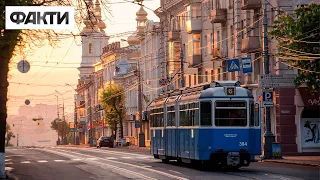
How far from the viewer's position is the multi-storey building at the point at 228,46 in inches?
2162

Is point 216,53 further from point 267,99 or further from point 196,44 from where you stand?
point 267,99

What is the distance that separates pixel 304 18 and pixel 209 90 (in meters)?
11.9

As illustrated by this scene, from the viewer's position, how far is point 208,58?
73062 millimetres

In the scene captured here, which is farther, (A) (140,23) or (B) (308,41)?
(A) (140,23)

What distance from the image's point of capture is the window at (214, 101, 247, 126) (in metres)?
34.7

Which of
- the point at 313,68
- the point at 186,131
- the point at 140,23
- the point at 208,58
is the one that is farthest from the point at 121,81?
the point at 186,131

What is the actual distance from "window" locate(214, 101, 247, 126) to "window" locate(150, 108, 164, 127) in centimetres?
779

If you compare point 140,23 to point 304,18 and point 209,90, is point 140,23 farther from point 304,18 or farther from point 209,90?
point 209,90

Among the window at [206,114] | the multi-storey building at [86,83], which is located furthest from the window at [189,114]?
the multi-storey building at [86,83]

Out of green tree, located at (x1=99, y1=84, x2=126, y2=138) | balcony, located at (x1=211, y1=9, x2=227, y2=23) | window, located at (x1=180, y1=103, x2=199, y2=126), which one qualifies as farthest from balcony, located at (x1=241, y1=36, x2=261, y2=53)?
green tree, located at (x1=99, y1=84, x2=126, y2=138)

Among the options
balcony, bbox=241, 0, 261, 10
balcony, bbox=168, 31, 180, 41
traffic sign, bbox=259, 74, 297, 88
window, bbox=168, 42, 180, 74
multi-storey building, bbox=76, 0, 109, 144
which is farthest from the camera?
multi-storey building, bbox=76, 0, 109, 144

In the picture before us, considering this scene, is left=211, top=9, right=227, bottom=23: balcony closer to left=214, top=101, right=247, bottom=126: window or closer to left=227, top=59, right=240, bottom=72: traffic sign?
left=227, top=59, right=240, bottom=72: traffic sign

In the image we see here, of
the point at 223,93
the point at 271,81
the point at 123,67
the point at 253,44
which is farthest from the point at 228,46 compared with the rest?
the point at 123,67

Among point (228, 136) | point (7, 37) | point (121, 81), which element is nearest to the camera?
point (7, 37)
